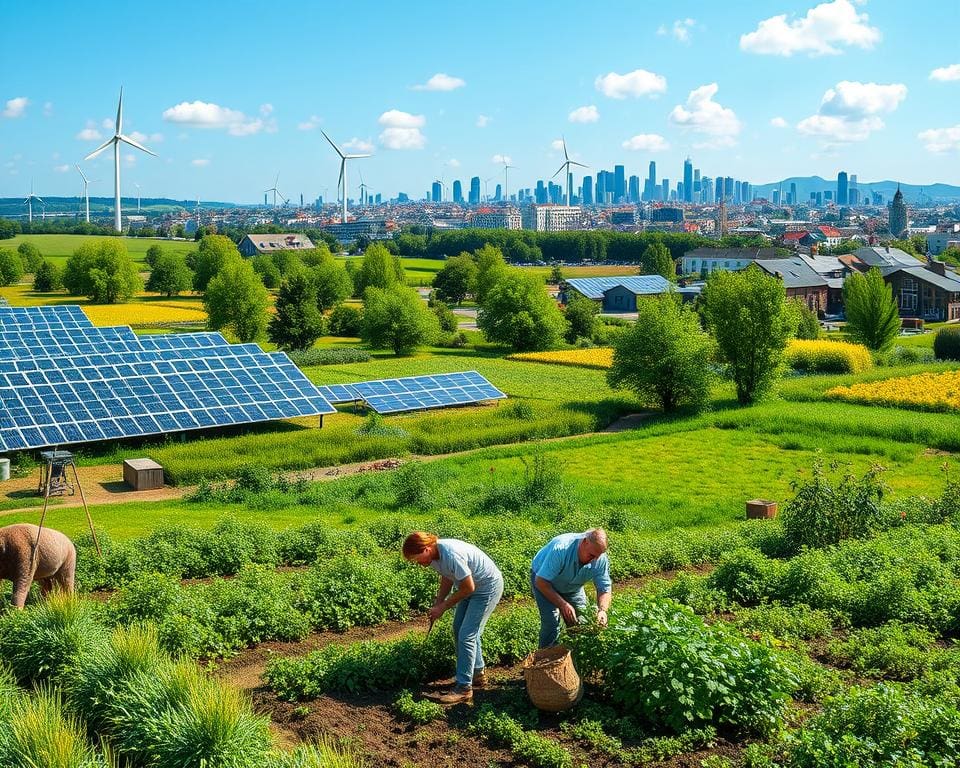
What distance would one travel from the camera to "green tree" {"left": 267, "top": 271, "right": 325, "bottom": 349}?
71688 mm

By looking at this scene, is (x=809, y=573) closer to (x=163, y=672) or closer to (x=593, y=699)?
(x=593, y=699)

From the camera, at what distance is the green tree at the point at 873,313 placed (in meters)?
68.1

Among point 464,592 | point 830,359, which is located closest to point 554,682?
point 464,592

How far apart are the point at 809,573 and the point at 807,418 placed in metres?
28.8

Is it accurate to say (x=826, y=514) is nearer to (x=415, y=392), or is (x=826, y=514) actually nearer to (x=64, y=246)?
(x=415, y=392)

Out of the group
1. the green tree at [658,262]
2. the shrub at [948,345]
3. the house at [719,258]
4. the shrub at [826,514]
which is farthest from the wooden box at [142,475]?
the green tree at [658,262]

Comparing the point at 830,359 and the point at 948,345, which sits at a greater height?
the point at 948,345

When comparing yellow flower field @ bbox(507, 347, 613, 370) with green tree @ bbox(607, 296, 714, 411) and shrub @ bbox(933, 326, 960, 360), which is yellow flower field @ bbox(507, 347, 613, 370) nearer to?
green tree @ bbox(607, 296, 714, 411)

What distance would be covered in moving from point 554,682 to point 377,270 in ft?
331

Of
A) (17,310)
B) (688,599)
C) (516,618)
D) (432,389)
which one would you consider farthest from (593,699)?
(17,310)

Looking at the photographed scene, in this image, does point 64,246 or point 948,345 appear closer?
point 948,345

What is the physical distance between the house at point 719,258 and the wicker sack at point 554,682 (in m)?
131

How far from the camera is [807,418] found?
41375 mm

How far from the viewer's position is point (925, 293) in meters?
100
